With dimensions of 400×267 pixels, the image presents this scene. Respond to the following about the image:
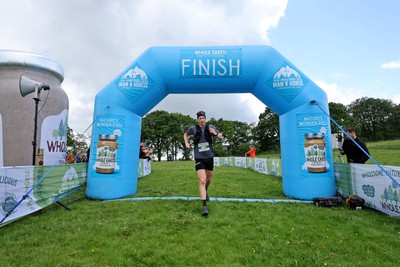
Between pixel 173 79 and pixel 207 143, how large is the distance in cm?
235

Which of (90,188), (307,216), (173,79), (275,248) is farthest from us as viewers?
(173,79)

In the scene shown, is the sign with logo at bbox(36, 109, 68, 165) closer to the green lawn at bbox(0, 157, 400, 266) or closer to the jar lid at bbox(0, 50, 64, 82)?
the jar lid at bbox(0, 50, 64, 82)

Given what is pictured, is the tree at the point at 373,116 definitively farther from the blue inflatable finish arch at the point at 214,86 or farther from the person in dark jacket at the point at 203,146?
the person in dark jacket at the point at 203,146

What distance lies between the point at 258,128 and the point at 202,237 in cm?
5097

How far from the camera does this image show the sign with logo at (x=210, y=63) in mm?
6164

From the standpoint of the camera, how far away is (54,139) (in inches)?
298

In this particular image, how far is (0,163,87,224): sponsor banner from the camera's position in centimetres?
365

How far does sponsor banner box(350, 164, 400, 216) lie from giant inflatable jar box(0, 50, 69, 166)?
7907mm

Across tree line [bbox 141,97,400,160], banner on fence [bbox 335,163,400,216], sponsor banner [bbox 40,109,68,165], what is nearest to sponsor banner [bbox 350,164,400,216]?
banner on fence [bbox 335,163,400,216]

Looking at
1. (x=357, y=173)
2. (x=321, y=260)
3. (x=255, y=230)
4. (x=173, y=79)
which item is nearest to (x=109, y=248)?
(x=255, y=230)

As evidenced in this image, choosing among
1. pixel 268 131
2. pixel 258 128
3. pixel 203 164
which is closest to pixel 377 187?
pixel 203 164

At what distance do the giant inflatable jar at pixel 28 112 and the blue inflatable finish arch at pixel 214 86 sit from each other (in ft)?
7.61

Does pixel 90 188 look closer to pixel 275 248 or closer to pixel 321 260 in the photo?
pixel 275 248

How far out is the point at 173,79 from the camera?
629 cm
